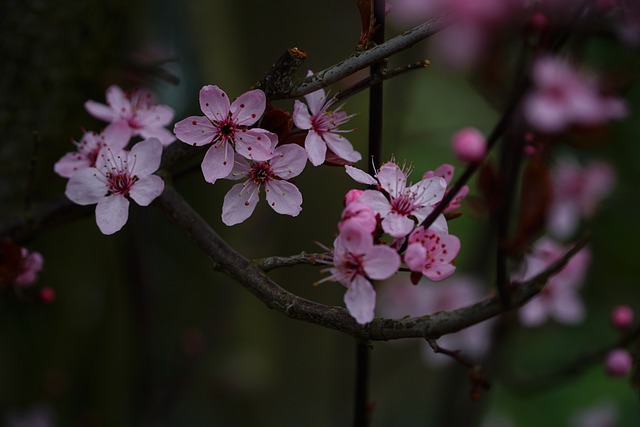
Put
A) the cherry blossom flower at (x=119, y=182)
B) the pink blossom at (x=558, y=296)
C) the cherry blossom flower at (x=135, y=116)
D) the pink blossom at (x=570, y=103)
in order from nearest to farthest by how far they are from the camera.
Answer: the cherry blossom flower at (x=119, y=182)
the cherry blossom flower at (x=135, y=116)
the pink blossom at (x=570, y=103)
the pink blossom at (x=558, y=296)

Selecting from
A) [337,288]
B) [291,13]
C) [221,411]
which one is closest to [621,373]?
[337,288]

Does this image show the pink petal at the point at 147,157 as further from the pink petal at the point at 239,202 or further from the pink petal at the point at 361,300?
the pink petal at the point at 361,300

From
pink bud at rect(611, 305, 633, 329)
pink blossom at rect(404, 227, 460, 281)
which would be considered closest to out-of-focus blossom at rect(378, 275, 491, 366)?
pink bud at rect(611, 305, 633, 329)

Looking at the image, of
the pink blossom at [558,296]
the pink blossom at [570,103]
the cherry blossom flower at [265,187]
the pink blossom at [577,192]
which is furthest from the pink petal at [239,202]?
the pink blossom at [577,192]

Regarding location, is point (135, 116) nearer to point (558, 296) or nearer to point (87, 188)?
point (87, 188)

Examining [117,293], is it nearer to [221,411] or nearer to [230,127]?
[221,411]

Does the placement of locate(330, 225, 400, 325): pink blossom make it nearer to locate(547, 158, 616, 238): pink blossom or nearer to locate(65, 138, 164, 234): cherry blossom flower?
locate(65, 138, 164, 234): cherry blossom flower

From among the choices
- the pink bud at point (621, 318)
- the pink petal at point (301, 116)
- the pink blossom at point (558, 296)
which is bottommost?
the pink blossom at point (558, 296)
